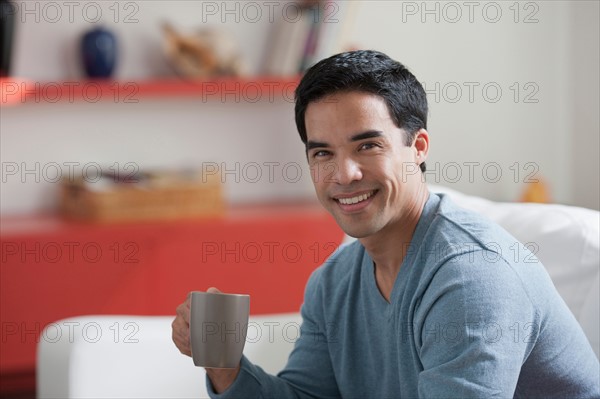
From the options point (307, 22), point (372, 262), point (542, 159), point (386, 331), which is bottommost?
point (386, 331)

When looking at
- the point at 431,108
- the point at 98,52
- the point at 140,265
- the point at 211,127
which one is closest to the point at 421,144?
the point at 140,265

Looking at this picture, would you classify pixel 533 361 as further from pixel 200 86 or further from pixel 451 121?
pixel 451 121

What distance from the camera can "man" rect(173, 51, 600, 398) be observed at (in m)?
1.31

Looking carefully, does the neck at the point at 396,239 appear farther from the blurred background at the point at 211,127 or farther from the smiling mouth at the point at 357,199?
the blurred background at the point at 211,127

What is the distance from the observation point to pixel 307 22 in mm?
3338

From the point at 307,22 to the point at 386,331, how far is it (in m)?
1.97

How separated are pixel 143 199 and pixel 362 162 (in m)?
1.79

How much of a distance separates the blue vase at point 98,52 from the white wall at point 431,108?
0.12 metres

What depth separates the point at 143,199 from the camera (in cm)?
318

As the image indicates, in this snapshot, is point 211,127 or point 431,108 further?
point 431,108


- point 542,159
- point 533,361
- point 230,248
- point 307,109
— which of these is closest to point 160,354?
point 307,109

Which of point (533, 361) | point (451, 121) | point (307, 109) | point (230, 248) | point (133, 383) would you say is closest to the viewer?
point (533, 361)

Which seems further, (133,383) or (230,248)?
(230,248)

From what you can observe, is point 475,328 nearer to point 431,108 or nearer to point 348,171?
point 348,171
